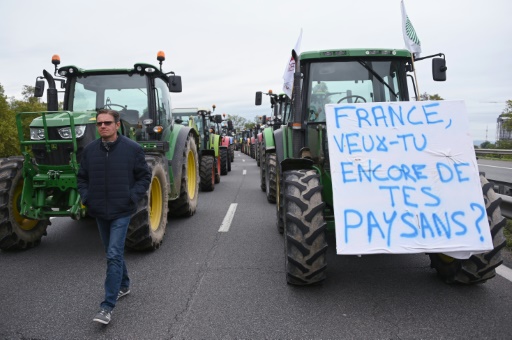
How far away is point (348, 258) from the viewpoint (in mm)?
5078

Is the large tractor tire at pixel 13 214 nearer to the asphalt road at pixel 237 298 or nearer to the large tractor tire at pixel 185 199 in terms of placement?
the asphalt road at pixel 237 298

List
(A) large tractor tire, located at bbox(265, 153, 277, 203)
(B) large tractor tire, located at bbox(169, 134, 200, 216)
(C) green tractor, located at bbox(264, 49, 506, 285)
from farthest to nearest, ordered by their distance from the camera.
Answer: (A) large tractor tire, located at bbox(265, 153, 277, 203), (B) large tractor tire, located at bbox(169, 134, 200, 216), (C) green tractor, located at bbox(264, 49, 506, 285)

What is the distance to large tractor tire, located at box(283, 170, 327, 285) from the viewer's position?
3764 millimetres

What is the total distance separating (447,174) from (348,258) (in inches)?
68.8

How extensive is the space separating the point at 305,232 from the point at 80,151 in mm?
3296

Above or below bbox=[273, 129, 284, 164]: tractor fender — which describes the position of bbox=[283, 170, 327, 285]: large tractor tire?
below

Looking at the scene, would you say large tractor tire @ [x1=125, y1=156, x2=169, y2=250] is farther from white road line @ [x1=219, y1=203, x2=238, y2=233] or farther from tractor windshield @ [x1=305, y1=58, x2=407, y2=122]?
tractor windshield @ [x1=305, y1=58, x2=407, y2=122]

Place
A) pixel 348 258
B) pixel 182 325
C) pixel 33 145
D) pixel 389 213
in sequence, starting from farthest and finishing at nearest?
1. pixel 33 145
2. pixel 348 258
3. pixel 389 213
4. pixel 182 325

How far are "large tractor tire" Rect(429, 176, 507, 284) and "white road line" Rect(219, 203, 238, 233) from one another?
3.72 m

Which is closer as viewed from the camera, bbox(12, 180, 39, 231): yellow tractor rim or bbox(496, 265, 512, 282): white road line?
bbox(496, 265, 512, 282): white road line

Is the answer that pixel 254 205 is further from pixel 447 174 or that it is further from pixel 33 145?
pixel 447 174

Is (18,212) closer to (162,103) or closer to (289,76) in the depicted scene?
(162,103)

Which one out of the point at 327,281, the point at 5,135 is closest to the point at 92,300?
the point at 327,281

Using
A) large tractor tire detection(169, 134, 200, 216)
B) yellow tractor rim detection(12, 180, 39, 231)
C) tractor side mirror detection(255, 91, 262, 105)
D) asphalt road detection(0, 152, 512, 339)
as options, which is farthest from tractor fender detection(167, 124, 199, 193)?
tractor side mirror detection(255, 91, 262, 105)
